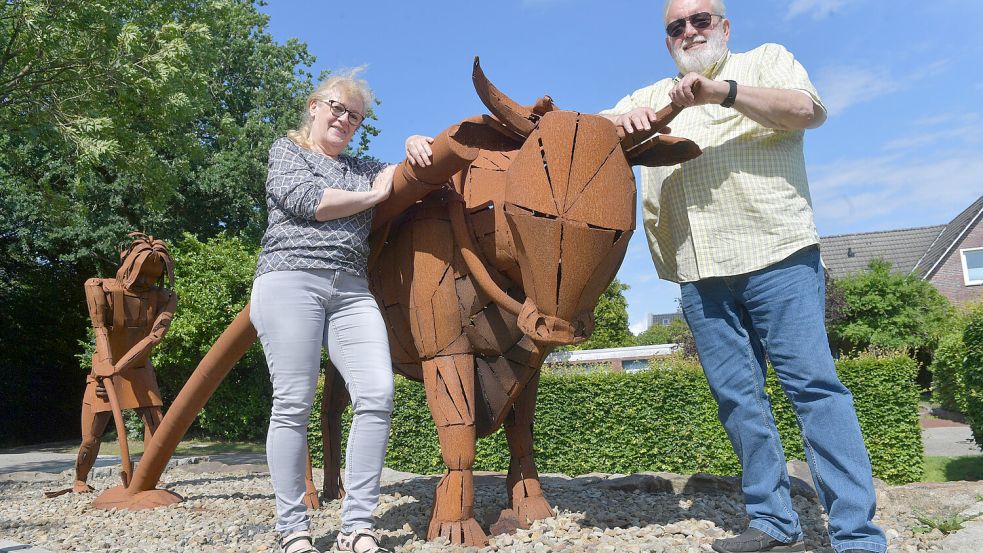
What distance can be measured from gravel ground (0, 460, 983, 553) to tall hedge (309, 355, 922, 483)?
3.15 meters

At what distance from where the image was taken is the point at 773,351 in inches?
118

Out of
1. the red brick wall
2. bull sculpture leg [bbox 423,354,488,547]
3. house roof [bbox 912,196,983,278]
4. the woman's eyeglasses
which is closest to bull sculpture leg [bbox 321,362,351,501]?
bull sculpture leg [bbox 423,354,488,547]

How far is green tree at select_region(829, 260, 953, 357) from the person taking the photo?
2005 cm

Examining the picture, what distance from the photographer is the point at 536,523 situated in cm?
375

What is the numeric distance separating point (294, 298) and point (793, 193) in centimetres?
220

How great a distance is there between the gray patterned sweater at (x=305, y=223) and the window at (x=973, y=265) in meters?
28.2

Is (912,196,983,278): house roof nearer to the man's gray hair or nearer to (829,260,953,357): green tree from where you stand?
(829,260,953,357): green tree

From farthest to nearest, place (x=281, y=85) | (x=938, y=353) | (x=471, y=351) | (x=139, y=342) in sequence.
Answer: (x=281, y=85), (x=938, y=353), (x=139, y=342), (x=471, y=351)

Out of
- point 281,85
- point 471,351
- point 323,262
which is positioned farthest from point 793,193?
point 281,85

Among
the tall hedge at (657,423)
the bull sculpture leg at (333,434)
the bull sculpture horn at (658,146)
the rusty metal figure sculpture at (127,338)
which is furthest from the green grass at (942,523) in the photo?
the rusty metal figure sculpture at (127,338)

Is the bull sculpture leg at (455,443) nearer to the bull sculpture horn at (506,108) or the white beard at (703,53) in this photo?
the bull sculpture horn at (506,108)

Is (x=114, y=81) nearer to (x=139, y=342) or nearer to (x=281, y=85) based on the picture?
(x=139, y=342)

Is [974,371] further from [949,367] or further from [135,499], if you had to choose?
[135,499]

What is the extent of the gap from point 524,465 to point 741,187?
2020 millimetres
